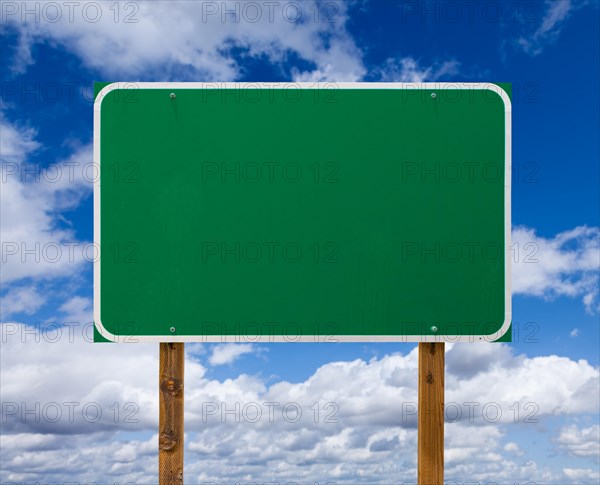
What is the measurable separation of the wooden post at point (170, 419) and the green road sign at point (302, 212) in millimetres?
235

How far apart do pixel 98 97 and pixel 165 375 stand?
2.31 meters

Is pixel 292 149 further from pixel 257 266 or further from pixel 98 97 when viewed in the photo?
pixel 98 97

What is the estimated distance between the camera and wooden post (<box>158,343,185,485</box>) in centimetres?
508

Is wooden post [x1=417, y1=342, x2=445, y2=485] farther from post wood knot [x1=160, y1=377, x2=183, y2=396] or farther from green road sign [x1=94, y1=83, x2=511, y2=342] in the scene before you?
post wood knot [x1=160, y1=377, x2=183, y2=396]

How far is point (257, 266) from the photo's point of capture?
5066 mm

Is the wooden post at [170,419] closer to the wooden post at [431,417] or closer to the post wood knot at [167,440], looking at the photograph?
the post wood knot at [167,440]

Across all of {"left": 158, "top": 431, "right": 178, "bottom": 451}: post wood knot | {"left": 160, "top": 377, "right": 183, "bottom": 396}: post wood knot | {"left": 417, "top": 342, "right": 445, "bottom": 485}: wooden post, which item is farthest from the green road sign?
{"left": 158, "top": 431, "right": 178, "bottom": 451}: post wood knot

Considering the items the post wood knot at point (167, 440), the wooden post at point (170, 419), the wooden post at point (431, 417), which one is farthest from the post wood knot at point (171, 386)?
the wooden post at point (431, 417)

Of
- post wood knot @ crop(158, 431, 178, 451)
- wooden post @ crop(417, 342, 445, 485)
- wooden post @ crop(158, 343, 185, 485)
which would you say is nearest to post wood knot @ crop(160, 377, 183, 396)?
wooden post @ crop(158, 343, 185, 485)

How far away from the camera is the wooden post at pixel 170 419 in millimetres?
5082

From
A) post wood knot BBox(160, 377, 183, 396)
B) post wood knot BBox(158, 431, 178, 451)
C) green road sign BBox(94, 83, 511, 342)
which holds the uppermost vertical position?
green road sign BBox(94, 83, 511, 342)

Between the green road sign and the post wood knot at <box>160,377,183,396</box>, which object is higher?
the green road sign

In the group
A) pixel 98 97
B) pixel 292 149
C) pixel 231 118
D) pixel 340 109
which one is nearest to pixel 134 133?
pixel 98 97

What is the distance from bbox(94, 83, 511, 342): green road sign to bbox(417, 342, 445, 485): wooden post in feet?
0.70
